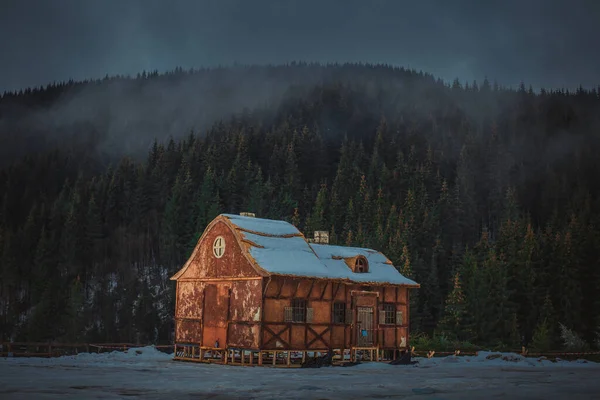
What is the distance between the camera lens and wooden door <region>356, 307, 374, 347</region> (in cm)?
3825

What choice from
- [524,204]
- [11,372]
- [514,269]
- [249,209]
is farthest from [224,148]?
[11,372]

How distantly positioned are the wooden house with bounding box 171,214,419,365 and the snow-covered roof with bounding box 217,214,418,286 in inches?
2.4

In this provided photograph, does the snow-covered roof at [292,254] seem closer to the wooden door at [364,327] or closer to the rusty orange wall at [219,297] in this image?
the rusty orange wall at [219,297]

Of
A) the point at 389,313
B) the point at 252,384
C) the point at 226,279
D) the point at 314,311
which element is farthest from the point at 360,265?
the point at 252,384

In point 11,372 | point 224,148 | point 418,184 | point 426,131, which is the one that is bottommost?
point 11,372

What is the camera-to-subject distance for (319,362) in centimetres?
3359

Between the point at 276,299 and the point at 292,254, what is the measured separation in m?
3.04

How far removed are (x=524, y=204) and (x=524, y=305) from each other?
7027cm

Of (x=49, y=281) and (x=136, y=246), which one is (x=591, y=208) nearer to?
(x=136, y=246)

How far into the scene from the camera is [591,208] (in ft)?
372

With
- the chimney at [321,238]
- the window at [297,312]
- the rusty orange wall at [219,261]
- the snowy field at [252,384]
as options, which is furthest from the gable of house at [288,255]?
the snowy field at [252,384]

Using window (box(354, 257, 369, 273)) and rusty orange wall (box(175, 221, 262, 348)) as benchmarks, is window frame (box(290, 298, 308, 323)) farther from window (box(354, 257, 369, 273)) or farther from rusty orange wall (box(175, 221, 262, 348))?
window (box(354, 257, 369, 273))

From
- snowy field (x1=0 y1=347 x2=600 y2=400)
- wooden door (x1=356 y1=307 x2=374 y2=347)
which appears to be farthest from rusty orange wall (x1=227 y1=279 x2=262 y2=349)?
wooden door (x1=356 y1=307 x2=374 y2=347)

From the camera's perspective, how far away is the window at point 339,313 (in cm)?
3697
